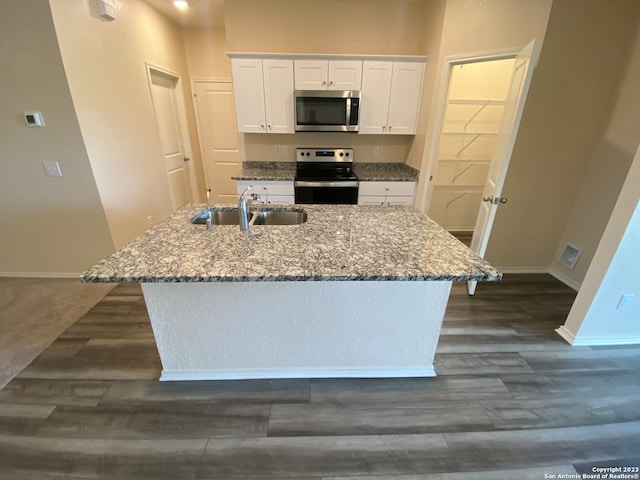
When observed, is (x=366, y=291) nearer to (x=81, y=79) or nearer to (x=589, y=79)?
(x=589, y=79)

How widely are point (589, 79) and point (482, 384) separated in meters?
2.64

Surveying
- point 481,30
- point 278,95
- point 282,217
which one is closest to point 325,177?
point 278,95

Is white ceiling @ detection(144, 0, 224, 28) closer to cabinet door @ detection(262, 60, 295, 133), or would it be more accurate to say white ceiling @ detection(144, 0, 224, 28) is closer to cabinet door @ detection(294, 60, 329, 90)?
cabinet door @ detection(262, 60, 295, 133)

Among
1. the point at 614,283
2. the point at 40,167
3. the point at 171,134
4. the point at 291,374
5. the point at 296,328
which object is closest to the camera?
the point at 296,328

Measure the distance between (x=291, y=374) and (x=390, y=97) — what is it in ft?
10.3

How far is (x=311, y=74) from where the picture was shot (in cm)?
313

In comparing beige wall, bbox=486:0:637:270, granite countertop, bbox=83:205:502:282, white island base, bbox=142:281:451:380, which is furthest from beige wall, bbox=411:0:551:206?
white island base, bbox=142:281:451:380

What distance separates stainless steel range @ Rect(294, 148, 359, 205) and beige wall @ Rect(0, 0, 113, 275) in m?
2.04

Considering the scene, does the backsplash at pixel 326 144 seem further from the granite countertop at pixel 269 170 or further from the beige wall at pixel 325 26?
the beige wall at pixel 325 26

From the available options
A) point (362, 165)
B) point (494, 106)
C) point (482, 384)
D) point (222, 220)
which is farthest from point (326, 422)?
point (494, 106)

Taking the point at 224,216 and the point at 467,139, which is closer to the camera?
the point at 224,216

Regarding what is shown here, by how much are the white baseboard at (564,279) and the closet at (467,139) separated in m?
1.28

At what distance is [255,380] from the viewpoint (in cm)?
170

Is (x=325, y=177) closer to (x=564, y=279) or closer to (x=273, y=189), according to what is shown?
(x=273, y=189)
